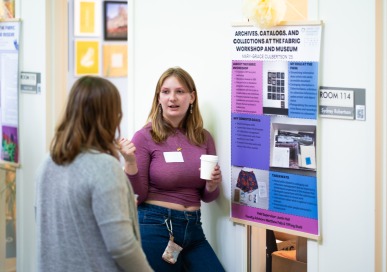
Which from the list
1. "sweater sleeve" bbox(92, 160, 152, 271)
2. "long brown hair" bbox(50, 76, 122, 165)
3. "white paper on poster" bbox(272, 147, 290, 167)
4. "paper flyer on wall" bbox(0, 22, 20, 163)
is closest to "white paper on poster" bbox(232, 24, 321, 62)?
"white paper on poster" bbox(272, 147, 290, 167)

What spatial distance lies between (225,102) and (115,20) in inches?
118

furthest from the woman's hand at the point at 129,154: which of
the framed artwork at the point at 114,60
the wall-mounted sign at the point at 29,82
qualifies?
the framed artwork at the point at 114,60

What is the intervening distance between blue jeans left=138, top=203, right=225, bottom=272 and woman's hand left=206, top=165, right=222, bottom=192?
0.46ft

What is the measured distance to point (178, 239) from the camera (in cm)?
289

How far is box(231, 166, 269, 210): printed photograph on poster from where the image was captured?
288 cm

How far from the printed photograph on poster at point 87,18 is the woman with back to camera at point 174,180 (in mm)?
2871

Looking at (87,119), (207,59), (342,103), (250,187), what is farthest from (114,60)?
(87,119)

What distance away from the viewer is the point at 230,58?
2.98 meters

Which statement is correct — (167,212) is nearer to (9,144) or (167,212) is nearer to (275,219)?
(275,219)

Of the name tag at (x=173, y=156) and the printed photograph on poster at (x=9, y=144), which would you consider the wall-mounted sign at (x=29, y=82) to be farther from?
the name tag at (x=173, y=156)

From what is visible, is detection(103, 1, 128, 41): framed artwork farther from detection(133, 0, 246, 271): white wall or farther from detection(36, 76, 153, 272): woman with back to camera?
detection(36, 76, 153, 272): woman with back to camera

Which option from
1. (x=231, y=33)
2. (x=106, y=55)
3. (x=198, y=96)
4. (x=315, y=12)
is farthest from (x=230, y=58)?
(x=106, y=55)

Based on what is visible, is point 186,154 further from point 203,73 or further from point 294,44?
point 294,44

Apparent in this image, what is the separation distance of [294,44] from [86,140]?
1177 millimetres
